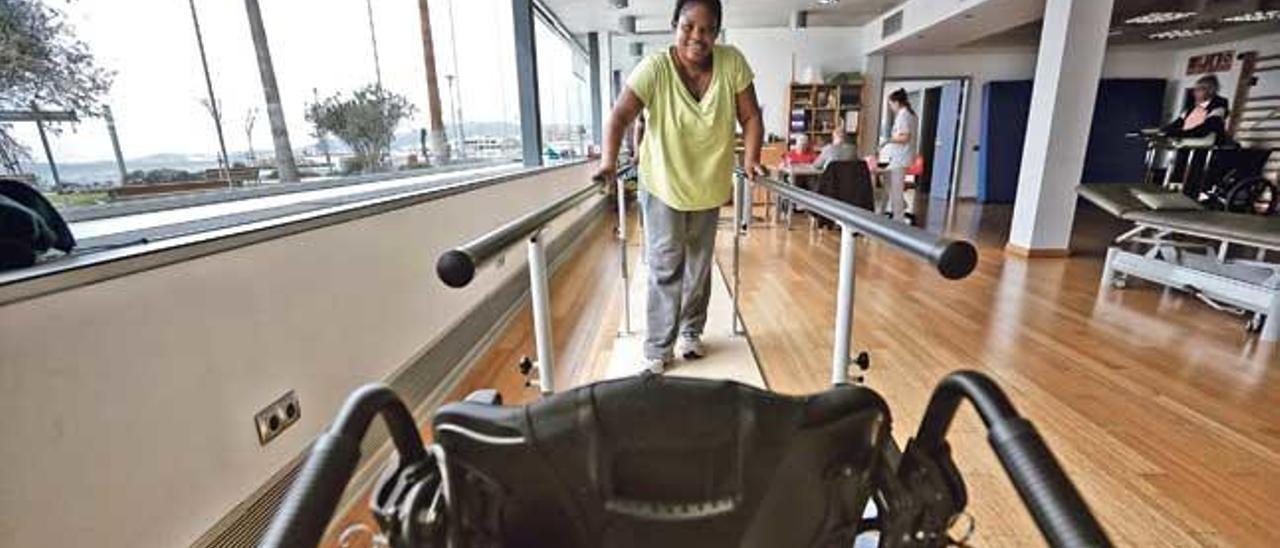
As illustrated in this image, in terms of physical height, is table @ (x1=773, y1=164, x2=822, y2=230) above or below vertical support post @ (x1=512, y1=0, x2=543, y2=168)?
below

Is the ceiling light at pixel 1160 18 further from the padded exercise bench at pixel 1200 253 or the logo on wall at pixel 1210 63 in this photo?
the padded exercise bench at pixel 1200 253

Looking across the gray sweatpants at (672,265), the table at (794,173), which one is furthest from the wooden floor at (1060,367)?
the table at (794,173)

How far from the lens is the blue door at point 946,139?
29.2ft

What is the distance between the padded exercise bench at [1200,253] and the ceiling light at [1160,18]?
333 centimetres

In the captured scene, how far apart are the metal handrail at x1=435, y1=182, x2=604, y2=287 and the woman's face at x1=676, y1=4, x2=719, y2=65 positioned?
86 cm

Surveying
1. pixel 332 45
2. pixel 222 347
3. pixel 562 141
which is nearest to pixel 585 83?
pixel 562 141

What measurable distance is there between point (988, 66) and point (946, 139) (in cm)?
125

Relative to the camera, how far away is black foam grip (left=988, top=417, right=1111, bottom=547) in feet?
1.32

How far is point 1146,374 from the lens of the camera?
2354 mm

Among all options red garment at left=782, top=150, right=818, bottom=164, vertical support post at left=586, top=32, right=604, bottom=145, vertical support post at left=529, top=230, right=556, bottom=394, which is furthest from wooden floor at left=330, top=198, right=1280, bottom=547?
vertical support post at left=586, top=32, right=604, bottom=145

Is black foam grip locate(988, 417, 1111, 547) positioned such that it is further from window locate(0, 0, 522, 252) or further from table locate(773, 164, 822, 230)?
table locate(773, 164, 822, 230)

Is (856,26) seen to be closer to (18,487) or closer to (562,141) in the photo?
(562,141)

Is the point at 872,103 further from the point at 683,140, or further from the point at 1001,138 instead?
the point at 683,140

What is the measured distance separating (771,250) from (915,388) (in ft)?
9.67
